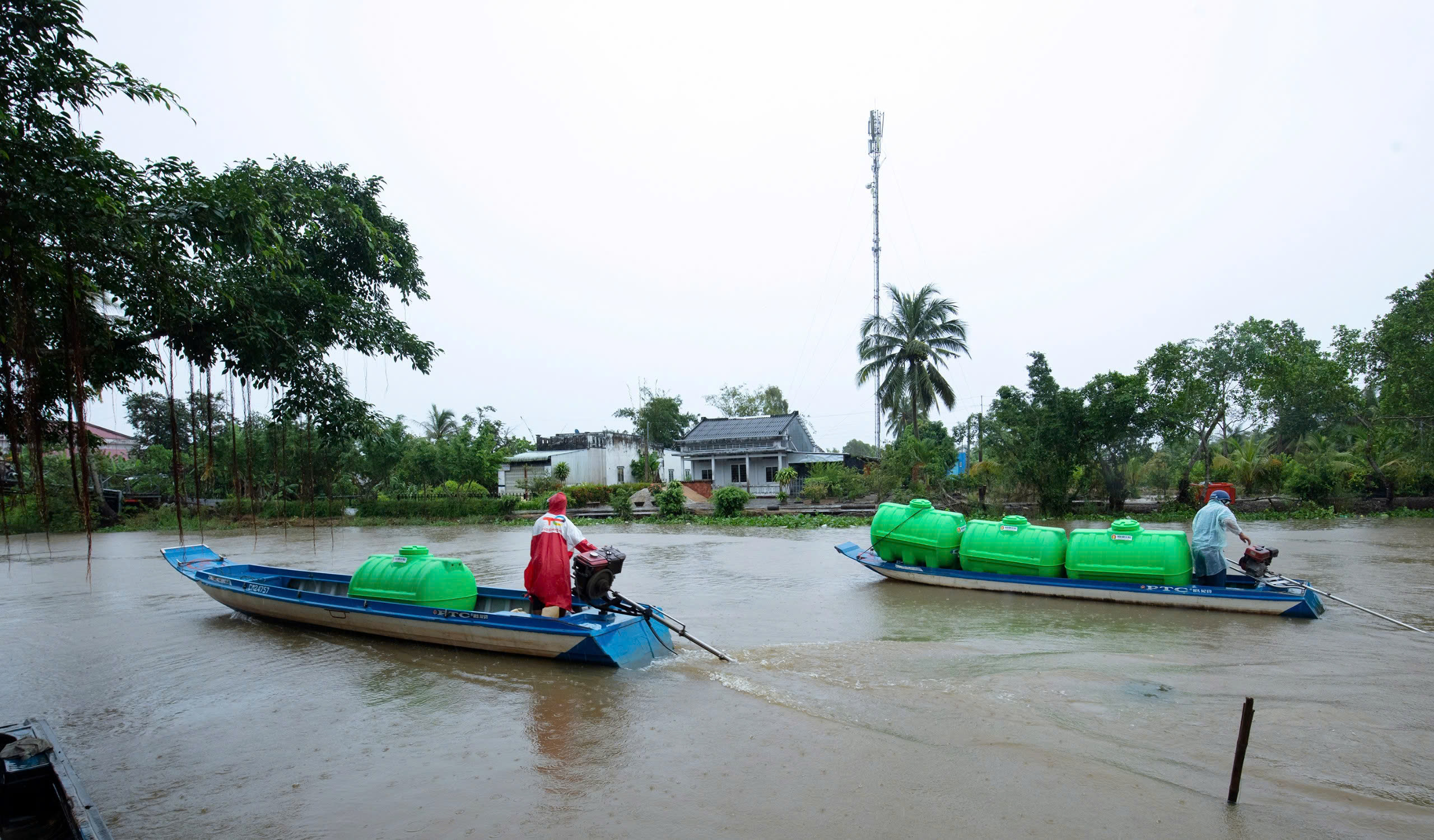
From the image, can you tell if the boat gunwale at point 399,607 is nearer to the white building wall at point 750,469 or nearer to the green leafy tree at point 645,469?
the white building wall at point 750,469

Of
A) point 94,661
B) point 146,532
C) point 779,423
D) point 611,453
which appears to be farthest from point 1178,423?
point 146,532

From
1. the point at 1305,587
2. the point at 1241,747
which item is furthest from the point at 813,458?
the point at 1241,747

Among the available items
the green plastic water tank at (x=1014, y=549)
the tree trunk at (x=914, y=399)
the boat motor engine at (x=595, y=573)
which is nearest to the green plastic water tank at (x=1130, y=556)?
the green plastic water tank at (x=1014, y=549)

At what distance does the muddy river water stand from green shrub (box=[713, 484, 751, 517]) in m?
18.3

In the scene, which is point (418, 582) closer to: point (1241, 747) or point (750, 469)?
point (1241, 747)

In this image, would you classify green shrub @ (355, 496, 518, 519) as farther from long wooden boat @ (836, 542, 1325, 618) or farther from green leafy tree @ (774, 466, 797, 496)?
long wooden boat @ (836, 542, 1325, 618)

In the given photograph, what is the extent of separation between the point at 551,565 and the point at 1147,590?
8.32 m

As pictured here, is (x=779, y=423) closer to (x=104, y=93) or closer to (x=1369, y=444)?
(x=1369, y=444)

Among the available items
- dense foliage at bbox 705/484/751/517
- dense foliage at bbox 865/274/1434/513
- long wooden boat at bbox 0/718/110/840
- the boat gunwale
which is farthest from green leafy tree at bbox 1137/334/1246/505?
long wooden boat at bbox 0/718/110/840

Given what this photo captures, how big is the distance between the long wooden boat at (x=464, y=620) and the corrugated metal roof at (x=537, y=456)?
116ft

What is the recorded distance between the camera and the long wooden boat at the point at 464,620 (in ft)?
27.4

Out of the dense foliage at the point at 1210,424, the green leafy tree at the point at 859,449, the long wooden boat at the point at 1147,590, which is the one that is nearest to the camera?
the long wooden boat at the point at 1147,590

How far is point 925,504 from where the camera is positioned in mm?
13695

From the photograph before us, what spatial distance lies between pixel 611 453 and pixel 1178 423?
3201 centimetres
